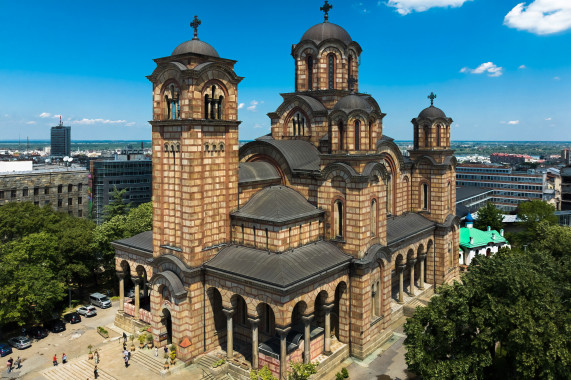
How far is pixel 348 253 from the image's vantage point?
1272 inches

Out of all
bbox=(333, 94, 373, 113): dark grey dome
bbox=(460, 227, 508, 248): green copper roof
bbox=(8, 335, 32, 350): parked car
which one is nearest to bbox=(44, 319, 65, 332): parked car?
bbox=(8, 335, 32, 350): parked car

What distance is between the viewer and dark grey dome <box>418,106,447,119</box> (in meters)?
45.3

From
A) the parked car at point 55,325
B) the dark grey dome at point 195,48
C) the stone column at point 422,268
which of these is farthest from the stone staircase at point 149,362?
the stone column at point 422,268

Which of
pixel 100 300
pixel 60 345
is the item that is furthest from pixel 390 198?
pixel 60 345

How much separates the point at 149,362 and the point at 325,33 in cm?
3338

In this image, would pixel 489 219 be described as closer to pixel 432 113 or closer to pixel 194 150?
pixel 432 113

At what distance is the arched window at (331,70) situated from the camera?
42.8 metres

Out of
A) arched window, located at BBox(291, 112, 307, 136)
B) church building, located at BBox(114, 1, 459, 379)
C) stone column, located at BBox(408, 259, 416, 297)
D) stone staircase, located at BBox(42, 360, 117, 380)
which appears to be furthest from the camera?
stone column, located at BBox(408, 259, 416, 297)

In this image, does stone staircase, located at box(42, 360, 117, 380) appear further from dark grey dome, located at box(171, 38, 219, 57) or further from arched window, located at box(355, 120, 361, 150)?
arched window, located at box(355, 120, 361, 150)

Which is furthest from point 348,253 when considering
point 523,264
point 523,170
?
point 523,170

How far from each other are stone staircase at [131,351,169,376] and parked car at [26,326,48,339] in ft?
34.6

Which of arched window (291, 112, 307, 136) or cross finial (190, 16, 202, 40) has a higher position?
cross finial (190, 16, 202, 40)

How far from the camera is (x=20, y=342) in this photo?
34594 mm

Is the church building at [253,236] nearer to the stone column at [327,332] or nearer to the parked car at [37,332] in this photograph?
the stone column at [327,332]
